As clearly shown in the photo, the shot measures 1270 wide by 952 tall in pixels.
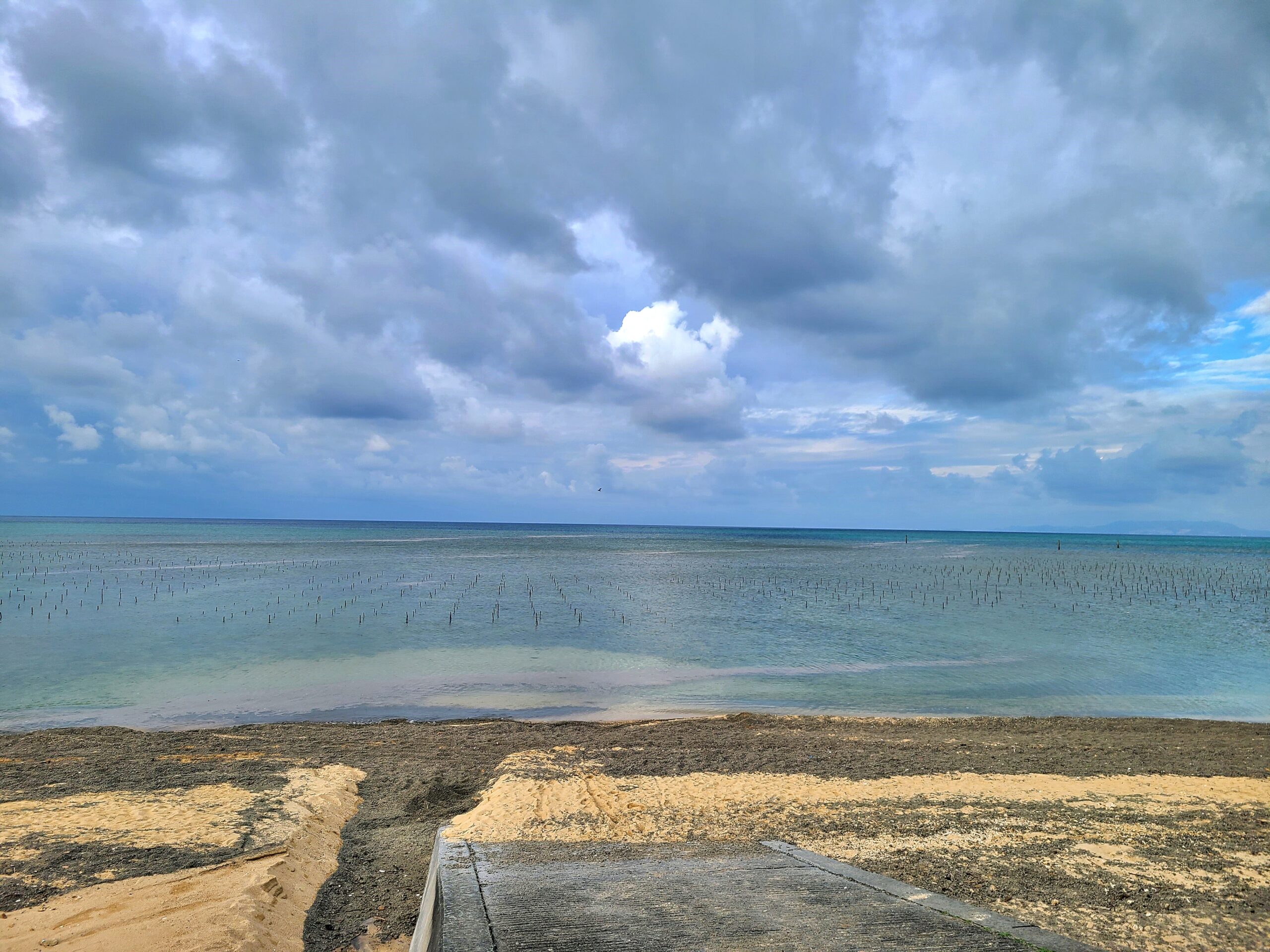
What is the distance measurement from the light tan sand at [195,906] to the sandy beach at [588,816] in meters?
0.03

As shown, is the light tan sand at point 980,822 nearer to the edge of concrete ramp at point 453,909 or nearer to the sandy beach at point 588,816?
the sandy beach at point 588,816

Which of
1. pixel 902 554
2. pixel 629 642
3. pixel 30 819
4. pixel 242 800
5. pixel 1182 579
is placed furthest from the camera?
pixel 902 554

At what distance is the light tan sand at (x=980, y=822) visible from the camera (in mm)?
5926

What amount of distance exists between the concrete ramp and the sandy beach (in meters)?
1.74

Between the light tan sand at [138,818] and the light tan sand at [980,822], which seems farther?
the light tan sand at [138,818]

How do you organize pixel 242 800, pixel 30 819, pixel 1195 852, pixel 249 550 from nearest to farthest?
pixel 1195 852, pixel 30 819, pixel 242 800, pixel 249 550

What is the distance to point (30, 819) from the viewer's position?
8.20 metres

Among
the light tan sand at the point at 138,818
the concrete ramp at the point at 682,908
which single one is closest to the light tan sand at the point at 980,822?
the concrete ramp at the point at 682,908

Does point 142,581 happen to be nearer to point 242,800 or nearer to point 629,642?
point 629,642

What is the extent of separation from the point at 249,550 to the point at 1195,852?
92189 millimetres

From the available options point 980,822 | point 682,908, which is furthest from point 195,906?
point 980,822

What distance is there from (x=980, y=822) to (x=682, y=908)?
18.7 feet

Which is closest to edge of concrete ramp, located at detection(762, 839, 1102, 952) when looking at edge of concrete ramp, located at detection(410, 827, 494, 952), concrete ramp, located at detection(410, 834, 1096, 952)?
concrete ramp, located at detection(410, 834, 1096, 952)

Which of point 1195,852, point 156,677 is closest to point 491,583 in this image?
point 156,677
